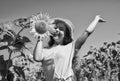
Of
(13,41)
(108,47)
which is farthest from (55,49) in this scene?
(108,47)

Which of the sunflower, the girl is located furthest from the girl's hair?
the sunflower

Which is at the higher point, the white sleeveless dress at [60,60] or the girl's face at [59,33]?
the girl's face at [59,33]

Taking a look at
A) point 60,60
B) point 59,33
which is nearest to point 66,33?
point 59,33

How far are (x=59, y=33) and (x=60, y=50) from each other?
7.9 inches

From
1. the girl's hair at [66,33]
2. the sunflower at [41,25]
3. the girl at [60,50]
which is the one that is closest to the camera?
the sunflower at [41,25]

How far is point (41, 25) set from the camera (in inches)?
124

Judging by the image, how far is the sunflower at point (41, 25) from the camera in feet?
10.3

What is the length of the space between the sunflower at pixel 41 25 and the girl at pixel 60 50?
0.21 ft

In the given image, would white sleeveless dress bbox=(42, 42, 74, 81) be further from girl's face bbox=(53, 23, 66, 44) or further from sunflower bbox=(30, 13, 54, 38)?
sunflower bbox=(30, 13, 54, 38)

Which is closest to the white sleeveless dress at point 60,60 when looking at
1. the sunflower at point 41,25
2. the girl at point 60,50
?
the girl at point 60,50

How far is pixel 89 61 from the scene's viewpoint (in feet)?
75.4

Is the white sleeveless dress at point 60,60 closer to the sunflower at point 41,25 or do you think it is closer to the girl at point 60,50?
the girl at point 60,50

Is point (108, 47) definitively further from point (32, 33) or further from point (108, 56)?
point (32, 33)

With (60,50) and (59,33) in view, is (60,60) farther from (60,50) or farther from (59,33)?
(59,33)
